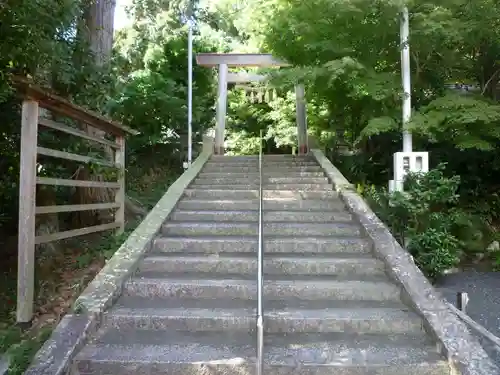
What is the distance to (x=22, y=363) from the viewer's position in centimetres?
274

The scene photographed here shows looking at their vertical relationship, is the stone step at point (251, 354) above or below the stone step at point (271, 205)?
below

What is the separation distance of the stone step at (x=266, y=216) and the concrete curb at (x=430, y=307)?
0.92ft

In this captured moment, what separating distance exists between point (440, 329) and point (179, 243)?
2.41m

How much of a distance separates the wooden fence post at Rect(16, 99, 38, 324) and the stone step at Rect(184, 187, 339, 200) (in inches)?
90.7

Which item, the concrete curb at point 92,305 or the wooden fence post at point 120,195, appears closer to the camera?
the concrete curb at point 92,305

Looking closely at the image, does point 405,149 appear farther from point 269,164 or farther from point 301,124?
point 301,124

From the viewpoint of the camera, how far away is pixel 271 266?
3.77 m

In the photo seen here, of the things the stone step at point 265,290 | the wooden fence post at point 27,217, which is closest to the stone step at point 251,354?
the stone step at point 265,290

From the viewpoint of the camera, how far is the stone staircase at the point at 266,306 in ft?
8.24

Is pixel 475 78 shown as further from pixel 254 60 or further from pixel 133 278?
pixel 133 278

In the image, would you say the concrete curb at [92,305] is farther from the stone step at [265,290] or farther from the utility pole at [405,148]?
the utility pole at [405,148]

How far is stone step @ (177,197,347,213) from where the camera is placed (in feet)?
16.9

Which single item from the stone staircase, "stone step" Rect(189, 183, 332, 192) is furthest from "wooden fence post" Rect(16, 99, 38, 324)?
"stone step" Rect(189, 183, 332, 192)

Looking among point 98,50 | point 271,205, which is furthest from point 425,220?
point 98,50
